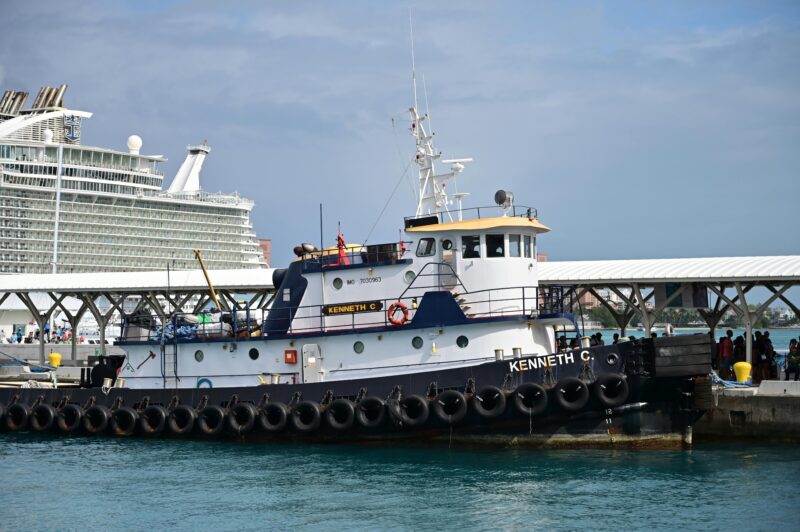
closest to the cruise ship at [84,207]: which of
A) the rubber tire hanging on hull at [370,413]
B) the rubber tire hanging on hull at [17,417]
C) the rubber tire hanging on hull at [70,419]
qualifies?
the rubber tire hanging on hull at [17,417]

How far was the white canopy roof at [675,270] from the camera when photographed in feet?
70.8

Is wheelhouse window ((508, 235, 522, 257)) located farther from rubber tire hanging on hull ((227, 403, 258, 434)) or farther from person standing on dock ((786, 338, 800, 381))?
person standing on dock ((786, 338, 800, 381))

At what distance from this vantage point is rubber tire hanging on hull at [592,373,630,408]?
17125mm

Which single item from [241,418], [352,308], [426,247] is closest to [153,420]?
[241,418]

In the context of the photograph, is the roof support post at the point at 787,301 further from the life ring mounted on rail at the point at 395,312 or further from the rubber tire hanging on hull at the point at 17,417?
the rubber tire hanging on hull at the point at 17,417

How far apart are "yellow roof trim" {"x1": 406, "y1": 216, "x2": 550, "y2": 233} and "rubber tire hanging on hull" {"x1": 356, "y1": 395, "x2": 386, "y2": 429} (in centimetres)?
334

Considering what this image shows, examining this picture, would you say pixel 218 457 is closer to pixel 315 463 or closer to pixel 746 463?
pixel 315 463

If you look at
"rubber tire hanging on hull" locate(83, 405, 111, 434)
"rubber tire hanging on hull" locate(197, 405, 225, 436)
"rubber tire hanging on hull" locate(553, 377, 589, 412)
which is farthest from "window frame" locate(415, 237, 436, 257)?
"rubber tire hanging on hull" locate(83, 405, 111, 434)

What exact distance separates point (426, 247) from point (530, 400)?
358 centimetres

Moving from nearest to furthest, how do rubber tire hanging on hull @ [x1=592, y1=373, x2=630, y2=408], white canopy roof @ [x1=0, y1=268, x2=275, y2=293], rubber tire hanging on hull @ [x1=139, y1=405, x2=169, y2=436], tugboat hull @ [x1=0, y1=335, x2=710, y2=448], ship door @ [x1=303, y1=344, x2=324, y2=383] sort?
rubber tire hanging on hull @ [x1=592, y1=373, x2=630, y2=408]
tugboat hull @ [x1=0, y1=335, x2=710, y2=448]
ship door @ [x1=303, y1=344, x2=324, y2=383]
rubber tire hanging on hull @ [x1=139, y1=405, x2=169, y2=436]
white canopy roof @ [x1=0, y1=268, x2=275, y2=293]

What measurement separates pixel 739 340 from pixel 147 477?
12.9 metres

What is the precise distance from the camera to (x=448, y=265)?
1862cm

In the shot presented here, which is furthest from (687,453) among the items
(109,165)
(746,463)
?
(109,165)

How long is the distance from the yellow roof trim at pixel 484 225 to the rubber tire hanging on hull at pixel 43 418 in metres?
9.14
